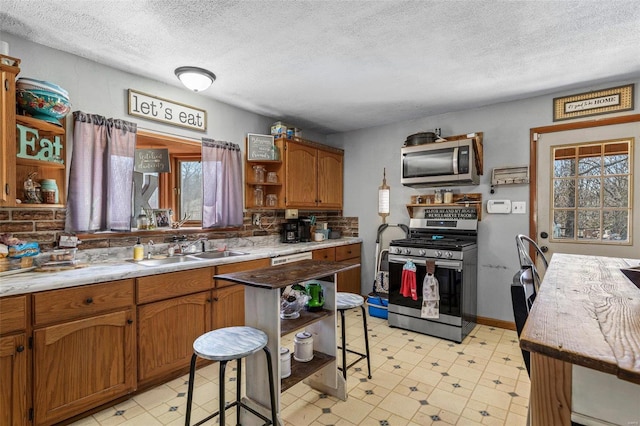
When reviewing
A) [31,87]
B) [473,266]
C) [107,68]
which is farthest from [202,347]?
[473,266]

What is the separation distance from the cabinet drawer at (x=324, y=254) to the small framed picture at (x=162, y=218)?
1.53m

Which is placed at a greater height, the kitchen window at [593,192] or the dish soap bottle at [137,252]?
the kitchen window at [593,192]

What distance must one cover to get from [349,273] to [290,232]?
963 mm

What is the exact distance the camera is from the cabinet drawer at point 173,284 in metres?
2.14

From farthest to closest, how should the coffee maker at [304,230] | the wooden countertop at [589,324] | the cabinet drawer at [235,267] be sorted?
1. the coffee maker at [304,230]
2. the cabinet drawer at [235,267]
3. the wooden countertop at [589,324]

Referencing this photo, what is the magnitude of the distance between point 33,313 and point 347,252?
311 cm

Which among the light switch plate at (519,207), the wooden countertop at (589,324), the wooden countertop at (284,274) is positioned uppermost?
the light switch plate at (519,207)

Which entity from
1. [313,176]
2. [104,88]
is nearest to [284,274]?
[104,88]

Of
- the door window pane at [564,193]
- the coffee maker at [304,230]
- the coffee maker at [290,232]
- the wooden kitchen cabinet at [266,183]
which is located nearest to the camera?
the door window pane at [564,193]

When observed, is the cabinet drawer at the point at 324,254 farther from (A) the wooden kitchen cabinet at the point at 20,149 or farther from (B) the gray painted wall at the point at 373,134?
(A) the wooden kitchen cabinet at the point at 20,149

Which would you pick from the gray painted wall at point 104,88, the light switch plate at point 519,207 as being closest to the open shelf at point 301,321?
the gray painted wall at point 104,88

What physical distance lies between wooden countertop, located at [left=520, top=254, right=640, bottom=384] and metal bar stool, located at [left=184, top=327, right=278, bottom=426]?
1124 mm

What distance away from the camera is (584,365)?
0.65m

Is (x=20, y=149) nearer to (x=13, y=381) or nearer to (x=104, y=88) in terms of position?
(x=104, y=88)
